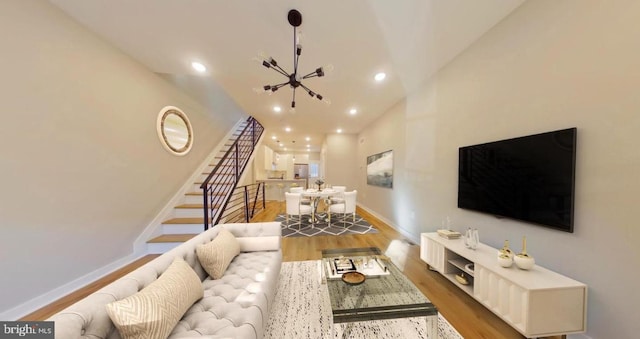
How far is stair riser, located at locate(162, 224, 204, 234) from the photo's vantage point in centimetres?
331

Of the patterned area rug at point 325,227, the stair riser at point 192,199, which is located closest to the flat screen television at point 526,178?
the patterned area rug at point 325,227

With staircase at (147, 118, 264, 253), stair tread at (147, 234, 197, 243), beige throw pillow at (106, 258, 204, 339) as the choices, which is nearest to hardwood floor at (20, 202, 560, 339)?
stair tread at (147, 234, 197, 243)

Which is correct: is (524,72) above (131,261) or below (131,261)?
above

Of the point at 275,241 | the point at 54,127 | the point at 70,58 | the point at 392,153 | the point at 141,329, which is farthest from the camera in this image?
the point at 392,153

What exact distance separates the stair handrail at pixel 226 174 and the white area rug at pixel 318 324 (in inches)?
72.1

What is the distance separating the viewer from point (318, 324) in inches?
68.5

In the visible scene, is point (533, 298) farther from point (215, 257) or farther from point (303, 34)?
point (303, 34)

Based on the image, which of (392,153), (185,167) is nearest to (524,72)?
(392,153)

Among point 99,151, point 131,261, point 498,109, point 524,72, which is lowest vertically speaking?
point 131,261

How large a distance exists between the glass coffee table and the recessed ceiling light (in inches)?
122

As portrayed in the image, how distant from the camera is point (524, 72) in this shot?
6.07 feet

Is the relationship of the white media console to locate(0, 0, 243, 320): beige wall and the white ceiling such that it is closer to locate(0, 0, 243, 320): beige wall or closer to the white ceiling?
the white ceiling

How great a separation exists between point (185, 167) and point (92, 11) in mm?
2524

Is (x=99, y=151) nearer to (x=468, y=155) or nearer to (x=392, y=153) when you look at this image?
(x=468, y=155)
